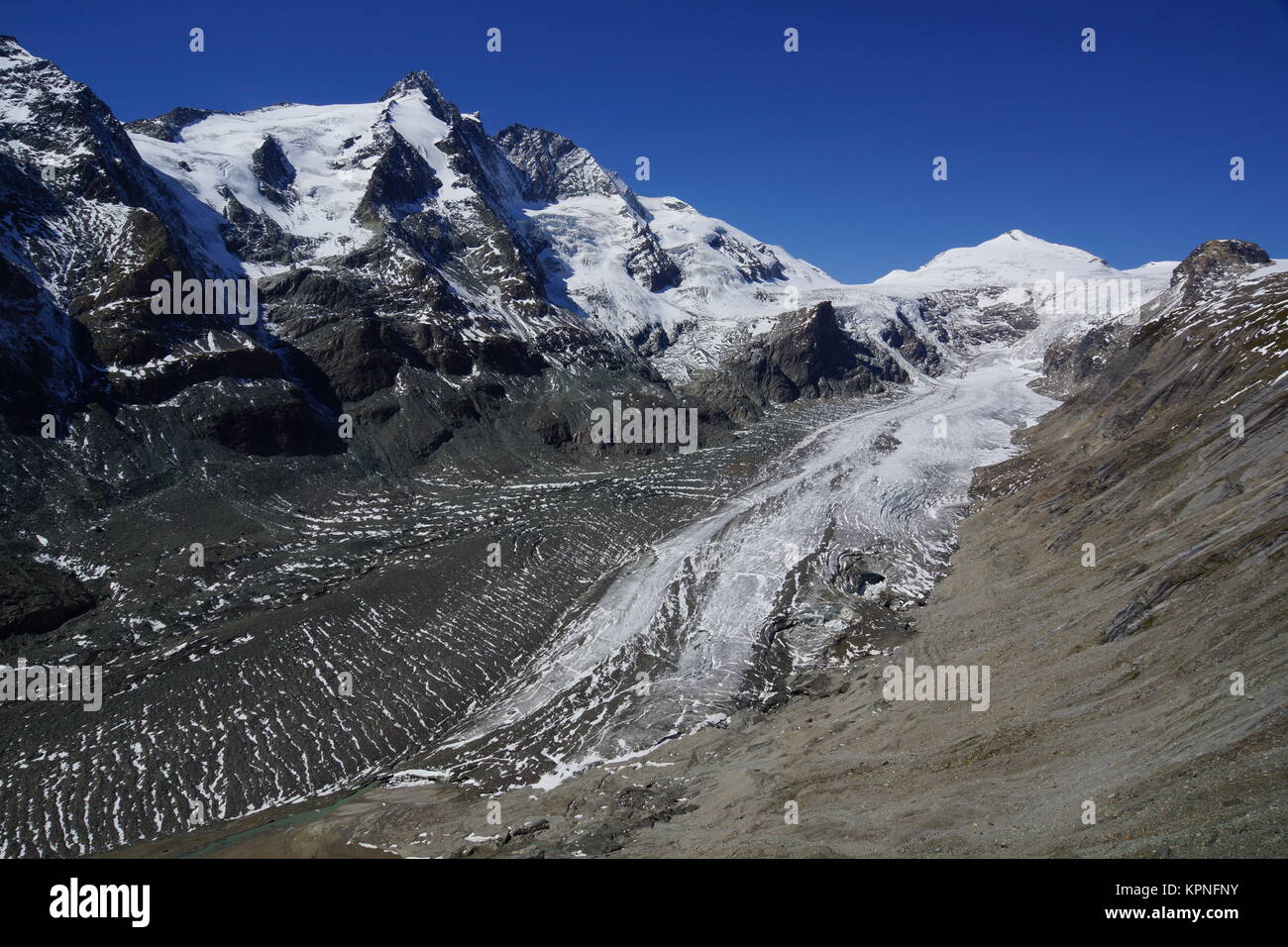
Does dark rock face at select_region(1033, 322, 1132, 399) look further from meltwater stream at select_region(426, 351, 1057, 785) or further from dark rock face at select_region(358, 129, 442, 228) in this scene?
dark rock face at select_region(358, 129, 442, 228)

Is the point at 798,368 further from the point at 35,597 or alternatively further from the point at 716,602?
the point at 35,597

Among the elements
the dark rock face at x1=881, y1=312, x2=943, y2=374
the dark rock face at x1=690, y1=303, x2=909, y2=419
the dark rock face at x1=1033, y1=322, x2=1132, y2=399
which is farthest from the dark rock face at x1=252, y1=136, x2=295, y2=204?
the dark rock face at x1=1033, y1=322, x2=1132, y2=399

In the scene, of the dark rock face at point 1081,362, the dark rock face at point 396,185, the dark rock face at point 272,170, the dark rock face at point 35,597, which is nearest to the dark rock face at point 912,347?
the dark rock face at point 1081,362
